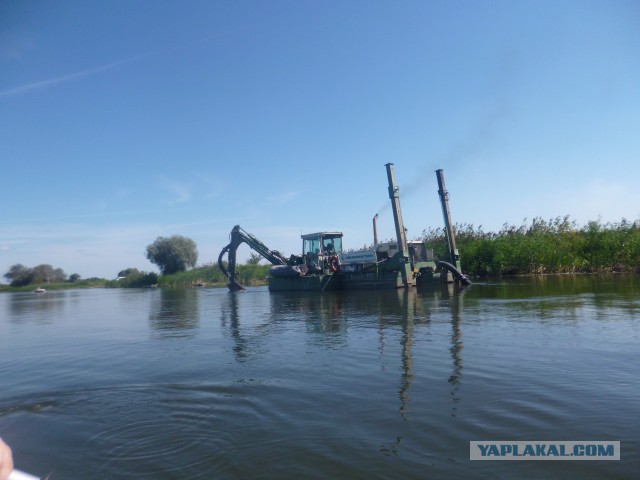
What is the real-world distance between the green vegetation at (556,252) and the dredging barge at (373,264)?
5711 mm

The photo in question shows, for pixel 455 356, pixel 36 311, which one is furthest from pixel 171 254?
pixel 455 356

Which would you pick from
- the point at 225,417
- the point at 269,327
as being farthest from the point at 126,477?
the point at 269,327

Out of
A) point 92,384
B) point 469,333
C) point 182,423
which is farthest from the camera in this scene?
point 469,333

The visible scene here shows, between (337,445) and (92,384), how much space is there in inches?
174

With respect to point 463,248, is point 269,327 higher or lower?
lower

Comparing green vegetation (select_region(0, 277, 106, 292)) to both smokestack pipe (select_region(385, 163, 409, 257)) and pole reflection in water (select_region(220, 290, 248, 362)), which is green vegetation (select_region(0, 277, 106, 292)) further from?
pole reflection in water (select_region(220, 290, 248, 362))

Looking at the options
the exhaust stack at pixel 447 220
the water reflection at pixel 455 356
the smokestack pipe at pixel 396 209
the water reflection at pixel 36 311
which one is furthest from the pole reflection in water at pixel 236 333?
the exhaust stack at pixel 447 220

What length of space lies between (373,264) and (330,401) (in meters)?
19.5

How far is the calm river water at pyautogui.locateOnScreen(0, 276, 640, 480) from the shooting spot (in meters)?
3.64

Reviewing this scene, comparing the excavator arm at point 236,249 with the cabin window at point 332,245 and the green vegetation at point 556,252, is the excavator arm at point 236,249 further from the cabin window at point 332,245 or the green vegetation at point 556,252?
the green vegetation at point 556,252

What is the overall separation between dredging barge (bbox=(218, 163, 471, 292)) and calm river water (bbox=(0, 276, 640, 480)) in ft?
42.4

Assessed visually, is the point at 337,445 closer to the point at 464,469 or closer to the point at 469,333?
the point at 464,469

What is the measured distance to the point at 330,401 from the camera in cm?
512

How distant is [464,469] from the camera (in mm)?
3355
